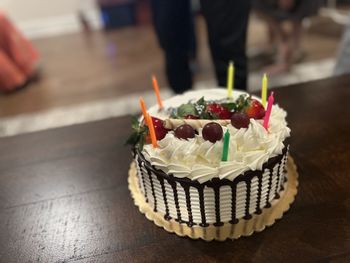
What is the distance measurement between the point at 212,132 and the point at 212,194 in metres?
0.14

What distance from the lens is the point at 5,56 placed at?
2.78m

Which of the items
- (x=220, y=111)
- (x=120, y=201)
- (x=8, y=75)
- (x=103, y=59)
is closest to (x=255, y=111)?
(x=220, y=111)

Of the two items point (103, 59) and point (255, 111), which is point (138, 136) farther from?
point (103, 59)

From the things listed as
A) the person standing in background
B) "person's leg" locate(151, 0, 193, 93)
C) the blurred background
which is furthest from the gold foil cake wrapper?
the person standing in background

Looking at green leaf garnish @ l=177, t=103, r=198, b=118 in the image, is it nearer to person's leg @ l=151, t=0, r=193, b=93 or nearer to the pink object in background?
person's leg @ l=151, t=0, r=193, b=93

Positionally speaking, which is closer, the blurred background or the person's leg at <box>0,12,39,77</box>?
the blurred background

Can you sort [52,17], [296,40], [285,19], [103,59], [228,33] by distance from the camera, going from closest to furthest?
[228,33]
[285,19]
[296,40]
[103,59]
[52,17]

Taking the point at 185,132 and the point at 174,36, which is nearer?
the point at 185,132

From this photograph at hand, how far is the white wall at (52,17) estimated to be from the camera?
3939mm

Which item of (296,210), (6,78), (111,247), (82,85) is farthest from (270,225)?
(6,78)

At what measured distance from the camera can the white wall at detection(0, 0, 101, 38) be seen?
3939 mm

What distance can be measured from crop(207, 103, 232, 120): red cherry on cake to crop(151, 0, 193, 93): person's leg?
38.5 inches

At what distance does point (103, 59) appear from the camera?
3.19 meters

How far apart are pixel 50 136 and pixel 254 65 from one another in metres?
1.81
